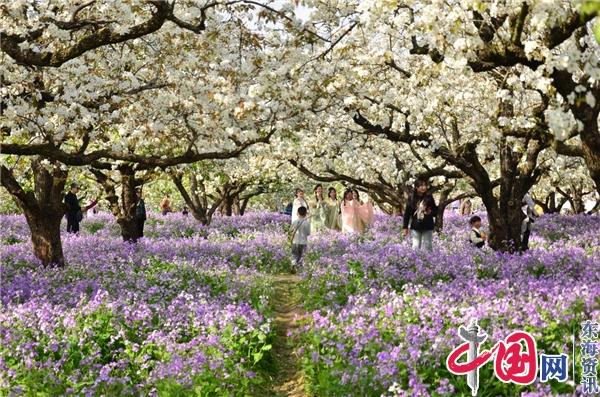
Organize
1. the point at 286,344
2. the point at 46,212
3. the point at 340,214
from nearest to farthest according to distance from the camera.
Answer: the point at 286,344 < the point at 46,212 < the point at 340,214

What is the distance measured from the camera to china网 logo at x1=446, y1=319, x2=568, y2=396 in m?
7.16

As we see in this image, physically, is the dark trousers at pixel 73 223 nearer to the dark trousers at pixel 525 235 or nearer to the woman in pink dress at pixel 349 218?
the woman in pink dress at pixel 349 218

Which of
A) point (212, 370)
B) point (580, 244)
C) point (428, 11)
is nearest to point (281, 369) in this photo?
point (212, 370)

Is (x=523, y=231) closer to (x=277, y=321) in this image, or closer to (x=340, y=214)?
(x=277, y=321)

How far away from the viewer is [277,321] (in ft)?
44.0

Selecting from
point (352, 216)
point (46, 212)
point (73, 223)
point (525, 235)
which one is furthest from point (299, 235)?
point (73, 223)

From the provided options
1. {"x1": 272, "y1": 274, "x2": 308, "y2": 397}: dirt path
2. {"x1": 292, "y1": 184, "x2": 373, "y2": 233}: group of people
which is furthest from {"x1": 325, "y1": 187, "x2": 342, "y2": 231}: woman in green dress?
{"x1": 272, "y1": 274, "x2": 308, "y2": 397}: dirt path

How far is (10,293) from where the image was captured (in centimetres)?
1205

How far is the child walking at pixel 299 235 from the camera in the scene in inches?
741

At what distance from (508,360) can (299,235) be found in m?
11.9

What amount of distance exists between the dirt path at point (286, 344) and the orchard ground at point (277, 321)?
4 cm

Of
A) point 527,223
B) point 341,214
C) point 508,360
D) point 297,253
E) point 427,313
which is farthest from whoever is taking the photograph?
point 341,214

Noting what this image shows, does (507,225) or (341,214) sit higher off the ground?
(341,214)

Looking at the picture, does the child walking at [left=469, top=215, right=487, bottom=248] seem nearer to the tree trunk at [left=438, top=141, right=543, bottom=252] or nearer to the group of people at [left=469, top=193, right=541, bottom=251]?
the group of people at [left=469, top=193, right=541, bottom=251]
